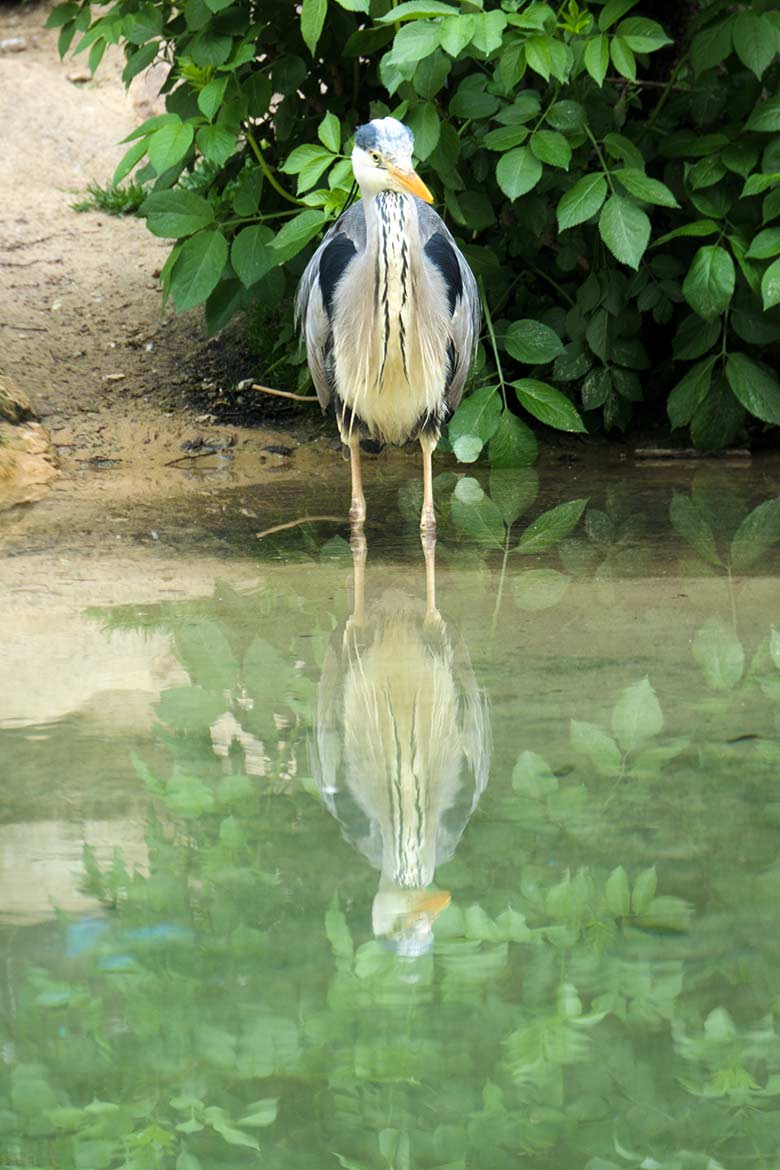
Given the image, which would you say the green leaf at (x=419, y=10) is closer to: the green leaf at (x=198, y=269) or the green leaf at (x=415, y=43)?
the green leaf at (x=415, y=43)

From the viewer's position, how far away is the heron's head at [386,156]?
432cm

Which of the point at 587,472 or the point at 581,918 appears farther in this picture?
the point at 587,472

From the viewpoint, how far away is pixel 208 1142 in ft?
5.38

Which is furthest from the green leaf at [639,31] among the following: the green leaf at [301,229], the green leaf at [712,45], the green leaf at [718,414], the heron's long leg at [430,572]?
the heron's long leg at [430,572]

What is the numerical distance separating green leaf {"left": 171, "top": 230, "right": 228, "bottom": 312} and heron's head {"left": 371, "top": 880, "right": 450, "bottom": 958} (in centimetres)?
386

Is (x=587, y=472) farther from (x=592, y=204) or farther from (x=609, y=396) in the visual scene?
(x=592, y=204)

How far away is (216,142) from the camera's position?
17.6ft

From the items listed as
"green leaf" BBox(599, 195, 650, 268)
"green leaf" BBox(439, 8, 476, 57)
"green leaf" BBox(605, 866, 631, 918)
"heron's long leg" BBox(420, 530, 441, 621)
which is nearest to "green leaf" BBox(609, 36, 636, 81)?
"green leaf" BBox(599, 195, 650, 268)

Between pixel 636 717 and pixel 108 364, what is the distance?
4538 mm

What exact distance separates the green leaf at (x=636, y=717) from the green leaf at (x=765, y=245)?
9.22 feet

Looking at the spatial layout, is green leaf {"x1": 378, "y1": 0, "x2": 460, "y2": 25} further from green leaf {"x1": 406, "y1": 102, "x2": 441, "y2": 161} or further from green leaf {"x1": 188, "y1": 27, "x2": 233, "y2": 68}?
green leaf {"x1": 188, "y1": 27, "x2": 233, "y2": 68}

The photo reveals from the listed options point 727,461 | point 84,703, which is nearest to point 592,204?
point 727,461

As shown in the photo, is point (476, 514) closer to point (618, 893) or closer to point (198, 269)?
point (198, 269)

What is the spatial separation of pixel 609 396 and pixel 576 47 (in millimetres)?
1506
